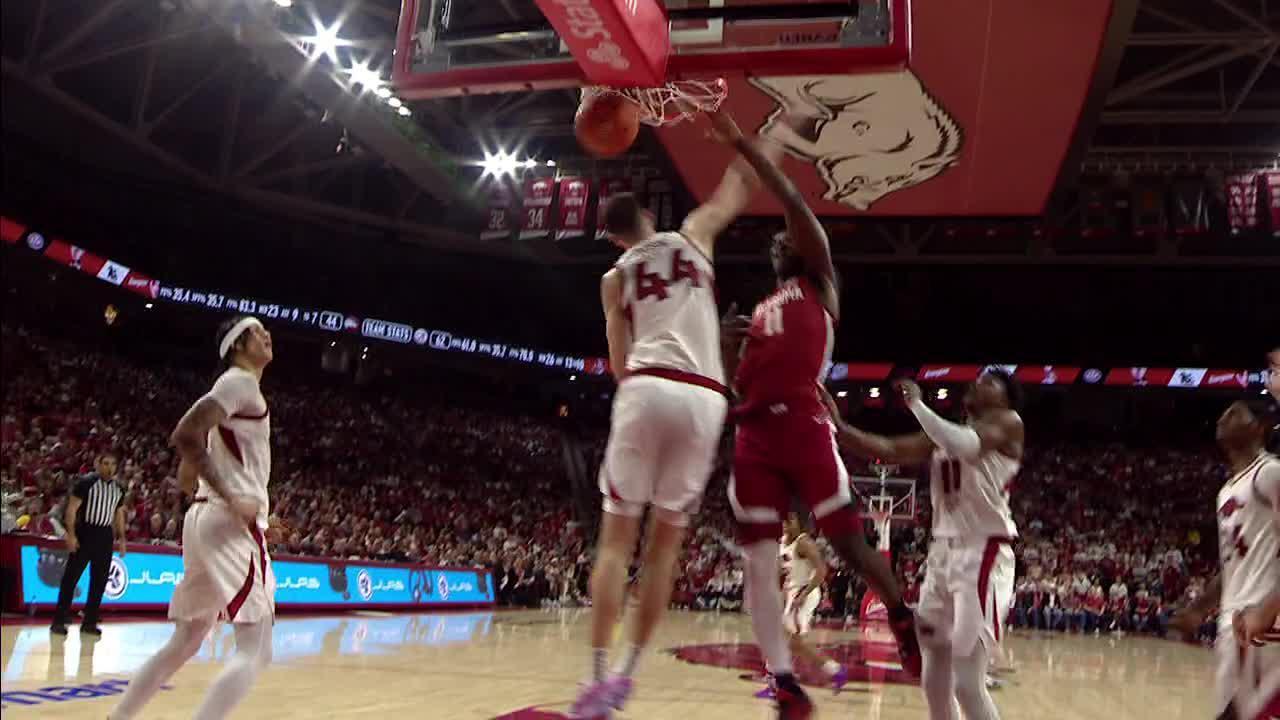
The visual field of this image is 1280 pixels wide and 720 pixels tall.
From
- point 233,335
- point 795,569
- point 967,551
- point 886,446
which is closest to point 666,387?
point 886,446

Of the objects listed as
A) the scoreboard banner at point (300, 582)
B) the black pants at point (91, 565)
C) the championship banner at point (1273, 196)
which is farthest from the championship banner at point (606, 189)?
the black pants at point (91, 565)

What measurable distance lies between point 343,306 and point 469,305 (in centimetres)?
371

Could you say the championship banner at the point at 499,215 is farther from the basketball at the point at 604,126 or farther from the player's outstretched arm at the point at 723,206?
the player's outstretched arm at the point at 723,206

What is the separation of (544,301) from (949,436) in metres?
25.3

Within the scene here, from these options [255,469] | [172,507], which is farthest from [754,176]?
[172,507]

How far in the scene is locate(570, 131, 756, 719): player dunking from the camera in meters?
3.44

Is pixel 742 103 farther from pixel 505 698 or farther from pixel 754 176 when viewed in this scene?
pixel 754 176

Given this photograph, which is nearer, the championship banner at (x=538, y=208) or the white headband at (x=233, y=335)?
the white headband at (x=233, y=335)

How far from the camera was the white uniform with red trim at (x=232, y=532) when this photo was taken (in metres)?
3.98

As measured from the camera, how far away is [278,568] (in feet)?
41.1

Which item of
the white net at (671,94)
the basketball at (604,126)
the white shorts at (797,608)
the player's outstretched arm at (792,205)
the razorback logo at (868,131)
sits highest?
the razorback logo at (868,131)

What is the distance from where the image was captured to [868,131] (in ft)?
43.3

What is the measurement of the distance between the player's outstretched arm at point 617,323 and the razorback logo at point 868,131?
7110 millimetres

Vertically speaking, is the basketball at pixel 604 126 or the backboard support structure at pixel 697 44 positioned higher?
the backboard support structure at pixel 697 44
